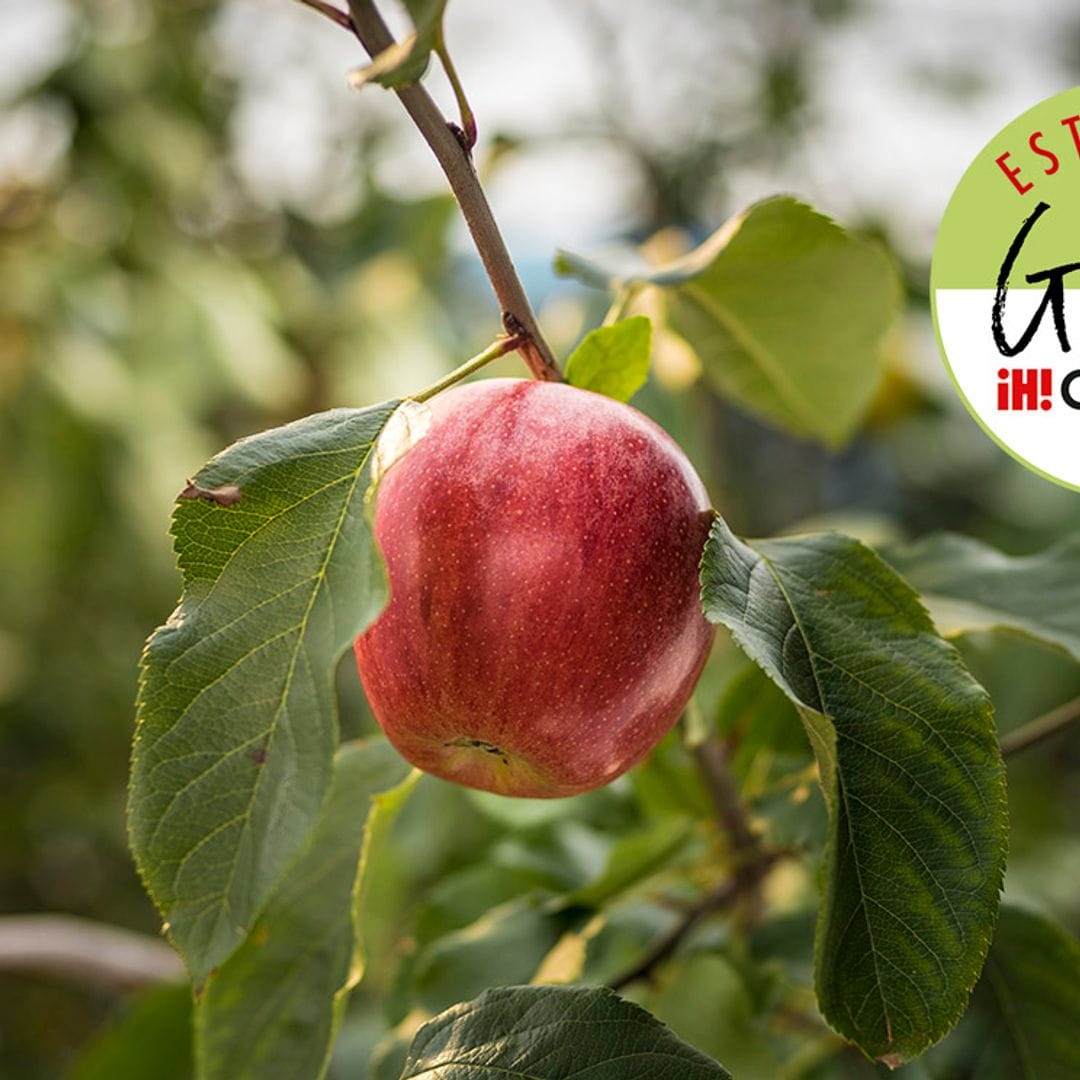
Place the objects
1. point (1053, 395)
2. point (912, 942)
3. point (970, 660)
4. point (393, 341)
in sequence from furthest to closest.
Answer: point (393, 341) → point (970, 660) → point (1053, 395) → point (912, 942)

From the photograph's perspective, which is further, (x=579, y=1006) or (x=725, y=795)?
(x=725, y=795)

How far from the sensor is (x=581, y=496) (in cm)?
35

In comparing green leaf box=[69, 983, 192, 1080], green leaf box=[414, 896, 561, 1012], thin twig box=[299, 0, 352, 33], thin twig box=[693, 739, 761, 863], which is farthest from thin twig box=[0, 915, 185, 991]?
thin twig box=[299, 0, 352, 33]

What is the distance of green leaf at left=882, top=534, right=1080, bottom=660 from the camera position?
1.56ft

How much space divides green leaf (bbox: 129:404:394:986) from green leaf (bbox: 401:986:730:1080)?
10 cm

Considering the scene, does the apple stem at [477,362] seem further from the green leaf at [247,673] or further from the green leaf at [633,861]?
the green leaf at [633,861]

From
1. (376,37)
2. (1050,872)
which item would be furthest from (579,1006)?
(1050,872)

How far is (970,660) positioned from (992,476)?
36.1 inches

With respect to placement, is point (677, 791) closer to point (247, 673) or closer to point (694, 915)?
point (694, 915)

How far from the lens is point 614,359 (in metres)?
0.42

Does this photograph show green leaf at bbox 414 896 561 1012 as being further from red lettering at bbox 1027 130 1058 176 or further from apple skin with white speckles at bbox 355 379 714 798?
red lettering at bbox 1027 130 1058 176

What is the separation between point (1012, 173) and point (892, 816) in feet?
0.97

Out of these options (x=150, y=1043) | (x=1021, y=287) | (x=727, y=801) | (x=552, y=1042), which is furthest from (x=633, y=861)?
(x=150, y=1043)

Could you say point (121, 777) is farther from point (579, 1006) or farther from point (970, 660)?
point (579, 1006)
